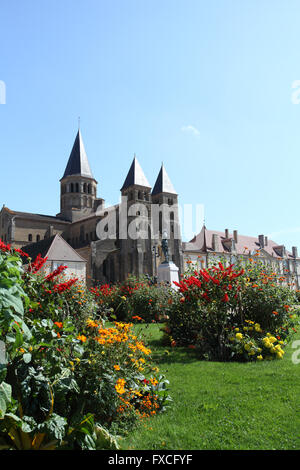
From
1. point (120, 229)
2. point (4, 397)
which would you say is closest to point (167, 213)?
point (120, 229)

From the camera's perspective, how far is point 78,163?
66438 millimetres

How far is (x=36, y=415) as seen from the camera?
3439 mm

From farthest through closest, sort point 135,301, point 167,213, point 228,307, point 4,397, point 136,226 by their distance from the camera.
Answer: point 167,213 < point 136,226 < point 135,301 < point 228,307 < point 4,397

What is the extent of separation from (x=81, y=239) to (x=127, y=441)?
176 ft

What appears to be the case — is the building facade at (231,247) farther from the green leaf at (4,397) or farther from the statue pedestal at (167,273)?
the green leaf at (4,397)

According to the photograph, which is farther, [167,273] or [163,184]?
[163,184]

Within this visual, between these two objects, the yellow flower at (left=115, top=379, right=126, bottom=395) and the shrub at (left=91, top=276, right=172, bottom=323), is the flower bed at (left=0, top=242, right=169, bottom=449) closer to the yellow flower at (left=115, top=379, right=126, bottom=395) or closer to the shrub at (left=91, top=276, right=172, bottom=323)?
the yellow flower at (left=115, top=379, right=126, bottom=395)

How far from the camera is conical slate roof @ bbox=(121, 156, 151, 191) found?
183ft

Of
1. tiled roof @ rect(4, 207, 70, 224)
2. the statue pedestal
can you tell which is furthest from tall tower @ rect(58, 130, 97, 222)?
the statue pedestal

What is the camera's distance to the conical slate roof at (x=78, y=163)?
6569 cm

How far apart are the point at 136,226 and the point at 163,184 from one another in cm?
1111

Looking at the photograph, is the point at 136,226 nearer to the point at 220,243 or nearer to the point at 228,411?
the point at 220,243

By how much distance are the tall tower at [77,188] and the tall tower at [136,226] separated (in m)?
10.9
